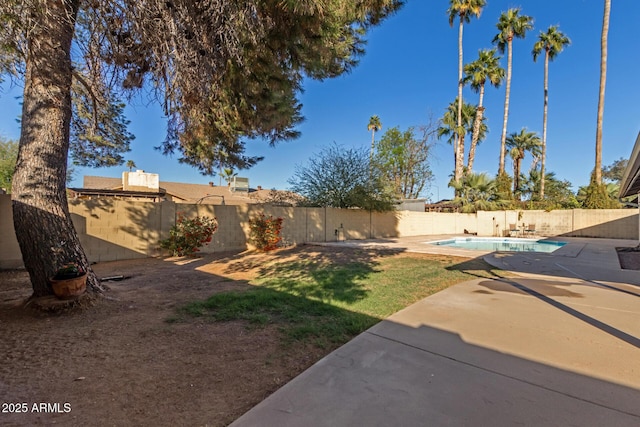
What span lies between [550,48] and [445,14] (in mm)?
8750

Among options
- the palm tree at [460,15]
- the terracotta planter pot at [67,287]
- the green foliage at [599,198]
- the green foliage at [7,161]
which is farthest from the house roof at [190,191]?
the green foliage at [599,198]

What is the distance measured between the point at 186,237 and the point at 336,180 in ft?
27.6

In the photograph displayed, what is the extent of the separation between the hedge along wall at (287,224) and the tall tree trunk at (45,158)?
4.81 metres

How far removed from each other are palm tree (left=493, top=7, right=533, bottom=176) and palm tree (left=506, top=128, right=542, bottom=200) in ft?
18.6

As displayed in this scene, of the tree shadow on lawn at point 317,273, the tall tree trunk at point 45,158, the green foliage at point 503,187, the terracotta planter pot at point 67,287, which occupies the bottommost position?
the tree shadow on lawn at point 317,273

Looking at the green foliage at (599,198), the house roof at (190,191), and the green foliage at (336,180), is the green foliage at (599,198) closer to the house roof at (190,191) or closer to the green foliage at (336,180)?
the green foliage at (336,180)

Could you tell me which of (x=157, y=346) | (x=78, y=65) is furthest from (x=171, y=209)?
(x=157, y=346)

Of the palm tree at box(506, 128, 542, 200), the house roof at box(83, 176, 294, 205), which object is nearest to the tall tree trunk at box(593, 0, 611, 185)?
the palm tree at box(506, 128, 542, 200)

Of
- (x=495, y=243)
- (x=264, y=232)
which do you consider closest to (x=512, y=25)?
(x=495, y=243)

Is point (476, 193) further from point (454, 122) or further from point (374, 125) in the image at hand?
point (374, 125)

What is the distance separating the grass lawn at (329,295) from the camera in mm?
3451

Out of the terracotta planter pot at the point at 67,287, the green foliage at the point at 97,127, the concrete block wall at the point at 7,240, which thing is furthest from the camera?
the concrete block wall at the point at 7,240

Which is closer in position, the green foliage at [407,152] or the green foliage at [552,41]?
the green foliage at [552,41]

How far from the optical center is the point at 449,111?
25.6 meters
